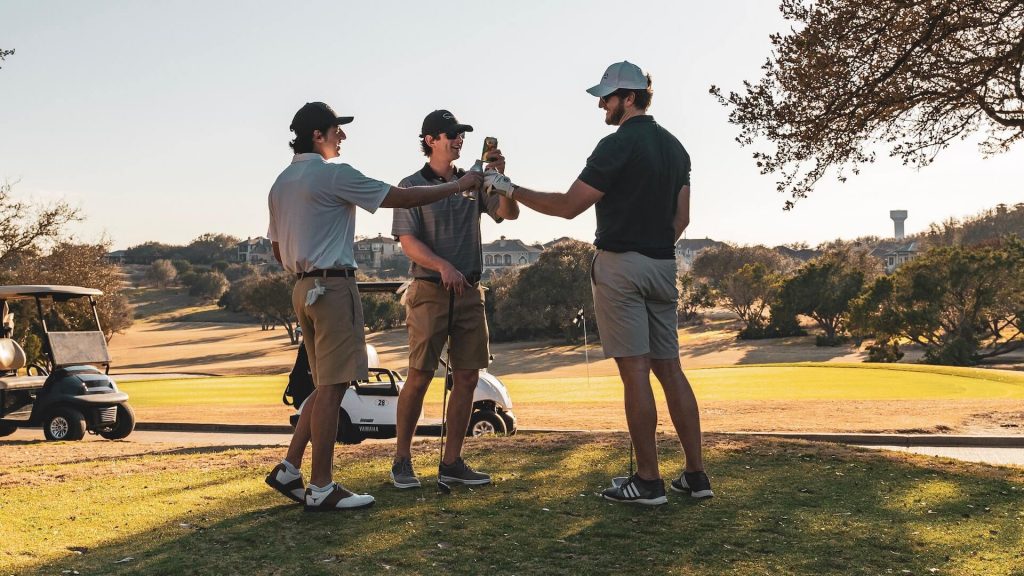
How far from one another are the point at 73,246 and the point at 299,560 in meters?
56.1

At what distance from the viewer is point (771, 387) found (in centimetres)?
2602

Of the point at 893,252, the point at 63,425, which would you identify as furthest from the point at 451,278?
the point at 893,252

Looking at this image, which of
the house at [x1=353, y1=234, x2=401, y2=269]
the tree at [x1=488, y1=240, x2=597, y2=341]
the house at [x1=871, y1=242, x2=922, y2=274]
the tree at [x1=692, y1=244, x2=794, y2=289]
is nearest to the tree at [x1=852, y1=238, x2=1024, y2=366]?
the tree at [x1=488, y1=240, x2=597, y2=341]

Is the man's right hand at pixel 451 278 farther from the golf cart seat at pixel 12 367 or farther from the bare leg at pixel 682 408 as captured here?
the golf cart seat at pixel 12 367

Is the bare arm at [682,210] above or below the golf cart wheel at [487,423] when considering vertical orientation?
above

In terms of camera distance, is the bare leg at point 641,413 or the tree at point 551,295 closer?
the bare leg at point 641,413

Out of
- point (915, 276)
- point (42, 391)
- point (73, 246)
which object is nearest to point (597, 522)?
point (42, 391)

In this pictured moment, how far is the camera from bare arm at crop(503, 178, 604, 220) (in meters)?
5.36

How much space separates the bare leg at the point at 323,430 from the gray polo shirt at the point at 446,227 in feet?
3.34

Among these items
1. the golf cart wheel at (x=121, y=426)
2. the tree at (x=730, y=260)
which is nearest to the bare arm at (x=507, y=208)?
the golf cart wheel at (x=121, y=426)

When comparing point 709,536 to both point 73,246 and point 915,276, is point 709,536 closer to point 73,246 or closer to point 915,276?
point 915,276

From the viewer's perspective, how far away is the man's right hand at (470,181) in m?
5.57

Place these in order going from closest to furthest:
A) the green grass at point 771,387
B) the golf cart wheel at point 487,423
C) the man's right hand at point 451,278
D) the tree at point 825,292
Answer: the man's right hand at point 451,278
the golf cart wheel at point 487,423
the green grass at point 771,387
the tree at point 825,292

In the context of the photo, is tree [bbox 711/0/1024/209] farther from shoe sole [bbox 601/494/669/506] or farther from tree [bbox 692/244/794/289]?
tree [bbox 692/244/794/289]
